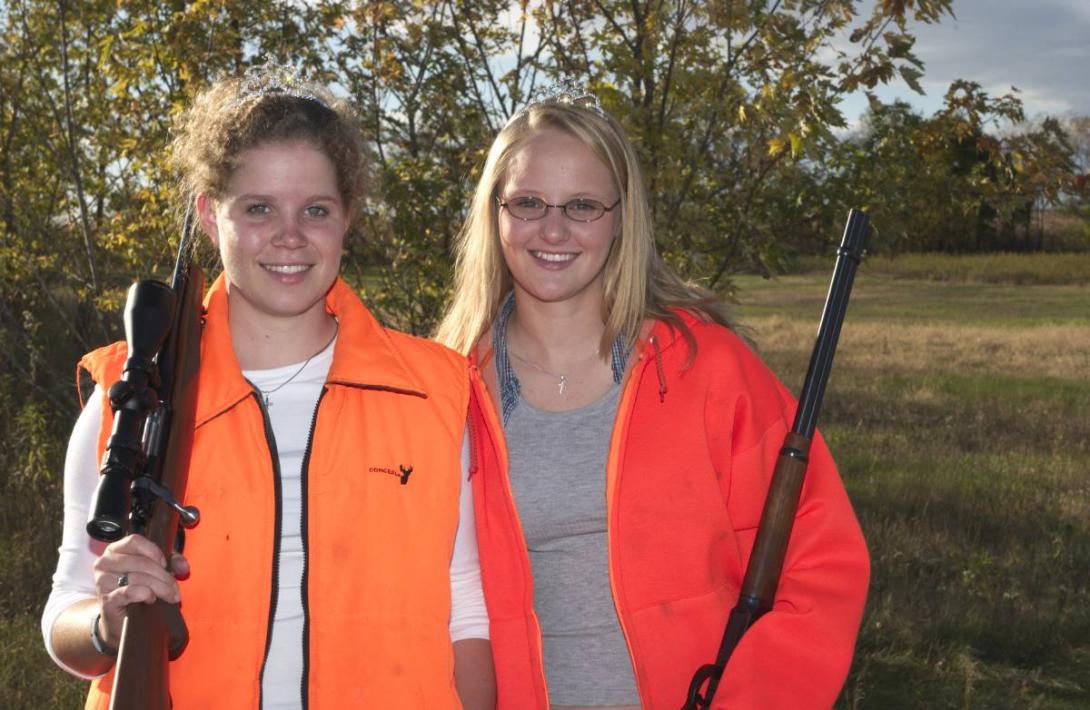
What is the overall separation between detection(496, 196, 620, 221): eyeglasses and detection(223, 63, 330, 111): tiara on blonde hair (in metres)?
0.64

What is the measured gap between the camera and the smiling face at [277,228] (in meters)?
2.78

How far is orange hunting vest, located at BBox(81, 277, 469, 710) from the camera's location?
2.56 metres

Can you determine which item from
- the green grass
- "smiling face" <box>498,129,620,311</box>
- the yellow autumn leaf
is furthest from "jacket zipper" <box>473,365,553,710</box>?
the green grass

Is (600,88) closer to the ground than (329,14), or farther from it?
closer to the ground

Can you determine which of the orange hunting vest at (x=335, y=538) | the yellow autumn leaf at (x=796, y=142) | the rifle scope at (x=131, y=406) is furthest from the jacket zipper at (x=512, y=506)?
the yellow autumn leaf at (x=796, y=142)

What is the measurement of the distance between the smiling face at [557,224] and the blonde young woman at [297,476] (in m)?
0.44

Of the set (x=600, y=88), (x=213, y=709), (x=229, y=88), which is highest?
(x=600, y=88)

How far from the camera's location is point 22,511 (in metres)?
8.37

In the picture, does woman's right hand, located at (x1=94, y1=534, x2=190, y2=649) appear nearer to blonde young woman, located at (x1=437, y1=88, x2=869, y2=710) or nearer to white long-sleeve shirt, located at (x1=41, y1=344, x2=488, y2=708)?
white long-sleeve shirt, located at (x1=41, y1=344, x2=488, y2=708)

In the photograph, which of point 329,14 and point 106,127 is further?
point 106,127

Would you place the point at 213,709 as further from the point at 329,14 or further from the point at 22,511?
the point at 22,511

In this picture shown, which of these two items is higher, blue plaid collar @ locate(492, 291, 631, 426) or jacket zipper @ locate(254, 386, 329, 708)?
blue plaid collar @ locate(492, 291, 631, 426)

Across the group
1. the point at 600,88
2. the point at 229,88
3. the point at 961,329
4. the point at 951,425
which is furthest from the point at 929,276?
the point at 229,88

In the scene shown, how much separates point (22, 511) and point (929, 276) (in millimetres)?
42426
